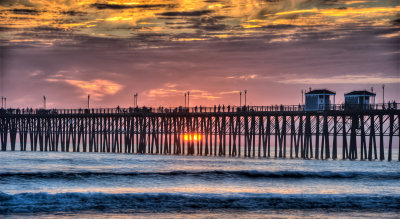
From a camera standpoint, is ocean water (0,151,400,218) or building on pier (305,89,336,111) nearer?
ocean water (0,151,400,218)

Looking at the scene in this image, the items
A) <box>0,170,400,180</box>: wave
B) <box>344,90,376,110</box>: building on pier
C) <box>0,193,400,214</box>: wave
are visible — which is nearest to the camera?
<box>0,193,400,214</box>: wave

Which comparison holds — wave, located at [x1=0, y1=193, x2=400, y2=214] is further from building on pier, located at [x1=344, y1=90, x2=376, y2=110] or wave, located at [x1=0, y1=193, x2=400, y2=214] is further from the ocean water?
building on pier, located at [x1=344, y1=90, x2=376, y2=110]

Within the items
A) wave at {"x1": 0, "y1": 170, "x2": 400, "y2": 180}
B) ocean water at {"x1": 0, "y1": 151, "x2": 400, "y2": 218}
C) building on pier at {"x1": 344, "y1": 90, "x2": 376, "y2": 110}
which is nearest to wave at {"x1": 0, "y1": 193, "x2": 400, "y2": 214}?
ocean water at {"x1": 0, "y1": 151, "x2": 400, "y2": 218}

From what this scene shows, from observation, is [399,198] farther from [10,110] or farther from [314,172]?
[10,110]

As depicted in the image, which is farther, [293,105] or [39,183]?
[293,105]

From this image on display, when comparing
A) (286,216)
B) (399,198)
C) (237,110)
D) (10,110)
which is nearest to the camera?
(286,216)

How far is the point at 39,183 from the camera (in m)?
35.8

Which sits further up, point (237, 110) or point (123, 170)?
point (237, 110)

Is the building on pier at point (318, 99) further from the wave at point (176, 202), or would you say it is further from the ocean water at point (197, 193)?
the wave at point (176, 202)

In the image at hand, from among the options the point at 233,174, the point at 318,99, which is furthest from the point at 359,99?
the point at 233,174

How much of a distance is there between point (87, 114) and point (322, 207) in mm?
52013

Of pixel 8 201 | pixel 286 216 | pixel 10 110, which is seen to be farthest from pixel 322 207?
pixel 10 110

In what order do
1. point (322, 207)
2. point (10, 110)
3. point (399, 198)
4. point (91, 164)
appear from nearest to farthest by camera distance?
point (322, 207), point (399, 198), point (91, 164), point (10, 110)

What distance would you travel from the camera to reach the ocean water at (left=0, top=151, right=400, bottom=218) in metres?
26.5
